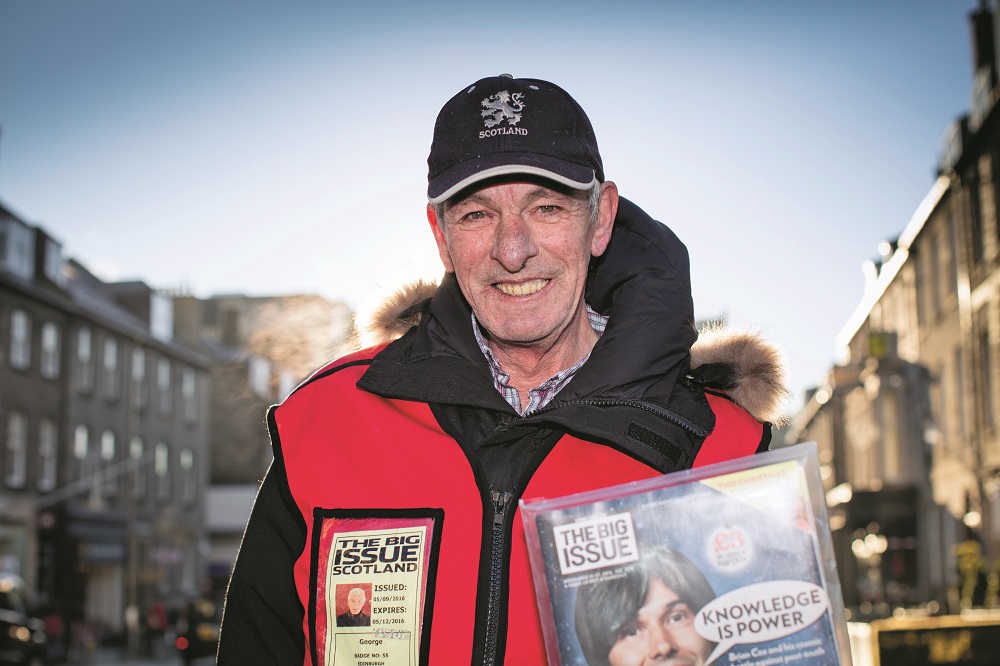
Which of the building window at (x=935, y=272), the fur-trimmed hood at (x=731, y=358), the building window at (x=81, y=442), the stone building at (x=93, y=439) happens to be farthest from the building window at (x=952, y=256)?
the fur-trimmed hood at (x=731, y=358)

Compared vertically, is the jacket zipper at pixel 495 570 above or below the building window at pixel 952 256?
below

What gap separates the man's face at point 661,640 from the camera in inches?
80.5

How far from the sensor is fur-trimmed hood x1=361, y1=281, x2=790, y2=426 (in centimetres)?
279

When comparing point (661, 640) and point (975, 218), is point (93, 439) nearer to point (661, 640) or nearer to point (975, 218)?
point (975, 218)

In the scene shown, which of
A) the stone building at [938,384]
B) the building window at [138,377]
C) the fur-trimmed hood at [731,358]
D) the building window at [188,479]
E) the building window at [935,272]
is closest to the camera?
the fur-trimmed hood at [731,358]

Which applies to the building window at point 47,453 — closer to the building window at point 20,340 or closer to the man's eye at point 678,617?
the building window at point 20,340

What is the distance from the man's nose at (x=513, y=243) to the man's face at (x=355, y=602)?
85 cm

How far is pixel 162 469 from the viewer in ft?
134

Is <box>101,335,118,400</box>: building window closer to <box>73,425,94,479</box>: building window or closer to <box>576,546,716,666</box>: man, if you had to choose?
<box>73,425,94,479</box>: building window

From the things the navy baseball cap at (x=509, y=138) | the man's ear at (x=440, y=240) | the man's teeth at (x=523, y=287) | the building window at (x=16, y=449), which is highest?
the building window at (x=16, y=449)

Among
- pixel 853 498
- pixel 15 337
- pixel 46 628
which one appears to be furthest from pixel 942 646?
pixel 15 337

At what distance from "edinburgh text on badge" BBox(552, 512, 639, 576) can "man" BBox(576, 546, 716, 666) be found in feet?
0.12

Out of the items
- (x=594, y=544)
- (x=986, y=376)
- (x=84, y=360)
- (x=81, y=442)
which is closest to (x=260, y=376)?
(x=594, y=544)

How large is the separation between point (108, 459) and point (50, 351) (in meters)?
5.28
